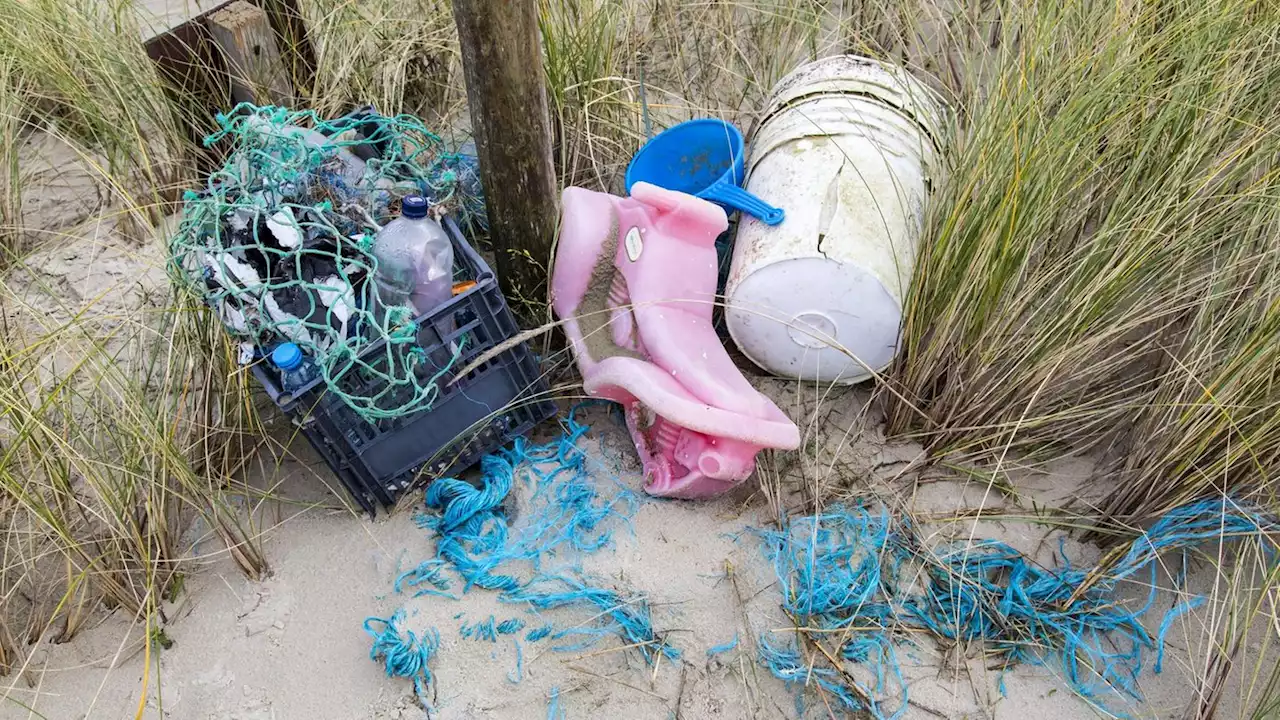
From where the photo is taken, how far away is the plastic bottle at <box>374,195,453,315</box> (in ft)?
6.10

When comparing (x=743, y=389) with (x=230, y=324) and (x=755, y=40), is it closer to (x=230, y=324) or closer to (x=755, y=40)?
(x=230, y=324)

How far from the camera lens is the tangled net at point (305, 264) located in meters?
1.70

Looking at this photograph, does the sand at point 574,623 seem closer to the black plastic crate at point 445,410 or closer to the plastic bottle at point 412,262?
the black plastic crate at point 445,410

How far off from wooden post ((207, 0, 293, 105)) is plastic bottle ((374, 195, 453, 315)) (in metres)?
1.21

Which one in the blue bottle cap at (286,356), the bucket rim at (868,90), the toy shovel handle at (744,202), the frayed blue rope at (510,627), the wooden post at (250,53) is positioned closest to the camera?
the blue bottle cap at (286,356)

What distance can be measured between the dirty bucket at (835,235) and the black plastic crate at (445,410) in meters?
0.55

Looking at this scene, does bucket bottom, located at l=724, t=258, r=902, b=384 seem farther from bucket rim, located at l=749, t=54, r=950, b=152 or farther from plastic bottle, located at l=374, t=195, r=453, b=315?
plastic bottle, located at l=374, t=195, r=453, b=315

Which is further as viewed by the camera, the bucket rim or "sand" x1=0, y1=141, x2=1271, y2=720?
the bucket rim

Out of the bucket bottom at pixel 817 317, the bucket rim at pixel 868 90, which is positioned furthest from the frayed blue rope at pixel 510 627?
the bucket rim at pixel 868 90

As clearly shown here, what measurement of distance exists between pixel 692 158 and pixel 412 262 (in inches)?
40.6

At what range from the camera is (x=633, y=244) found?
2068 millimetres

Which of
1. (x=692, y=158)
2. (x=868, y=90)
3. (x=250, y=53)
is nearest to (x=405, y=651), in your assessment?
(x=692, y=158)

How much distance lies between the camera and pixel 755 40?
10.3 feet

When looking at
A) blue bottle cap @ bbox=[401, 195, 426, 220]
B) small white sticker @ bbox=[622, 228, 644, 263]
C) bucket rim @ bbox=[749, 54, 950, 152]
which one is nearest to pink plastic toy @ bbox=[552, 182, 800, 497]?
small white sticker @ bbox=[622, 228, 644, 263]
